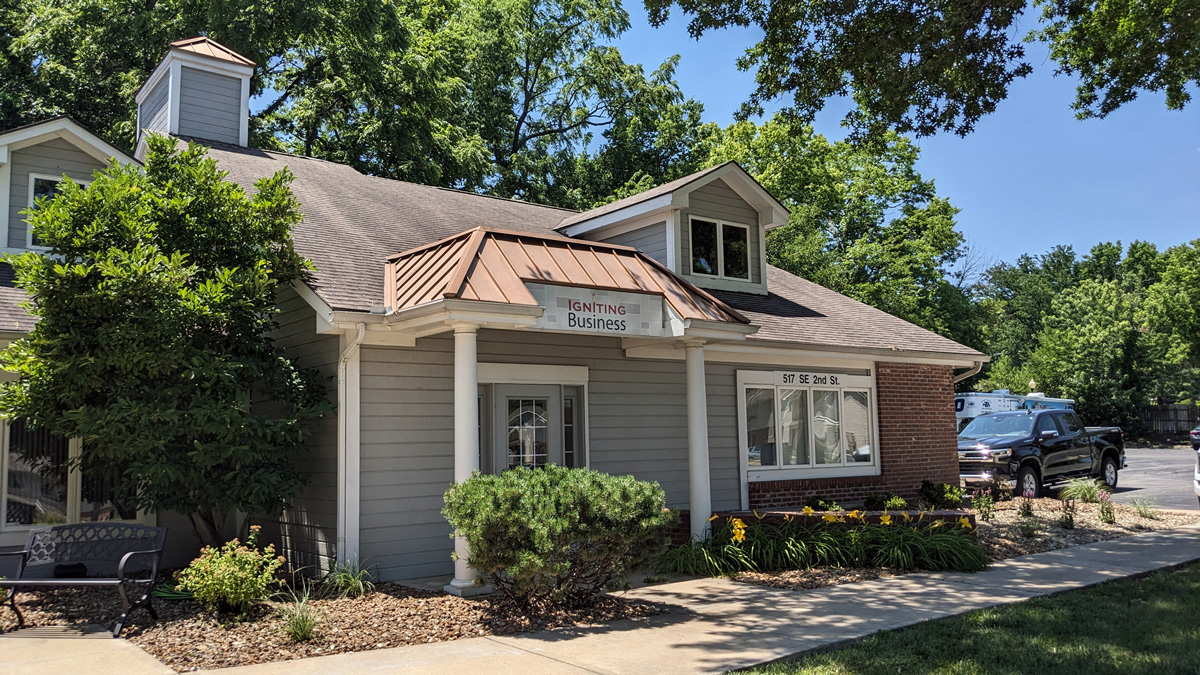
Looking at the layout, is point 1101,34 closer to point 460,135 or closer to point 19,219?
point 19,219

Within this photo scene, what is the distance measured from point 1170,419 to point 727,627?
4173 cm

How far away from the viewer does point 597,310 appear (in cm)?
971

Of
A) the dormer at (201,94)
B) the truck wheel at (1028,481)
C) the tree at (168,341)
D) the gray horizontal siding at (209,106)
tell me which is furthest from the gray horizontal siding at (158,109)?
the truck wheel at (1028,481)

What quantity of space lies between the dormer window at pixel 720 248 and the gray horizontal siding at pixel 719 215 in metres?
0.10

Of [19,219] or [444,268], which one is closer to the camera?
[444,268]

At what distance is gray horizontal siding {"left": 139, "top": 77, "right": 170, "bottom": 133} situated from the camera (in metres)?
14.8

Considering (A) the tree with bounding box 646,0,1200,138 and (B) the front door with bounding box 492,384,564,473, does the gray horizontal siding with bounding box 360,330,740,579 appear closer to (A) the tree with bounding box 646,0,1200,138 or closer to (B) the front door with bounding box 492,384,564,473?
(B) the front door with bounding box 492,384,564,473

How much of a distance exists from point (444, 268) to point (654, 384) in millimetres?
4256

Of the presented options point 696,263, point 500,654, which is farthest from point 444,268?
point 696,263

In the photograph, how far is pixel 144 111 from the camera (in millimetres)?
16281

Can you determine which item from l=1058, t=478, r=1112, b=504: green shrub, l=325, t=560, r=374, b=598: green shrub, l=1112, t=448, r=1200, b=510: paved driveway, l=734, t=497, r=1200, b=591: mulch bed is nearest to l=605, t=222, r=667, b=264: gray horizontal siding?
l=734, t=497, r=1200, b=591: mulch bed

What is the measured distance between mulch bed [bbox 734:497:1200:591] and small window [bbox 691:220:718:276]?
5.53 meters

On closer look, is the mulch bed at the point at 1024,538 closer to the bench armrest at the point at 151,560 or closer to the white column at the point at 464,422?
the white column at the point at 464,422

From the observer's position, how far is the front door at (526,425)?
1084cm
